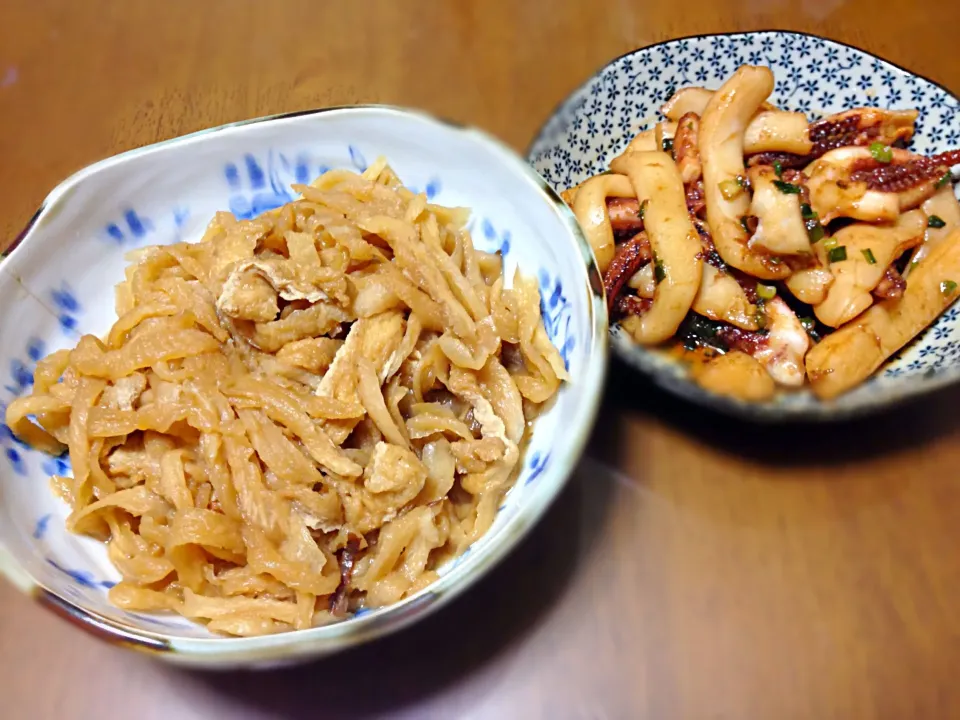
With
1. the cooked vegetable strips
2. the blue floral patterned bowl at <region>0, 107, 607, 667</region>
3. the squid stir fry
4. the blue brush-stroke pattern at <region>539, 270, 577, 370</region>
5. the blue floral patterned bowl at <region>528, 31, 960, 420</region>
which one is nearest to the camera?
the blue floral patterned bowl at <region>0, 107, 607, 667</region>

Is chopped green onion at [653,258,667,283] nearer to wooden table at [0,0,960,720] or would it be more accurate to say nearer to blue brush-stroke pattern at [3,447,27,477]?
wooden table at [0,0,960,720]

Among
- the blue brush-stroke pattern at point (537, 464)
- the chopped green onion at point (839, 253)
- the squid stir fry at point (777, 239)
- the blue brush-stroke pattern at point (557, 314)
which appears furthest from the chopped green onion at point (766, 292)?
the blue brush-stroke pattern at point (537, 464)

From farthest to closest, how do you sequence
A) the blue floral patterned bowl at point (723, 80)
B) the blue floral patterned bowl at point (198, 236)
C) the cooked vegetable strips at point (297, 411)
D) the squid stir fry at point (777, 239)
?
the blue floral patterned bowl at point (723, 80), the squid stir fry at point (777, 239), the cooked vegetable strips at point (297, 411), the blue floral patterned bowl at point (198, 236)

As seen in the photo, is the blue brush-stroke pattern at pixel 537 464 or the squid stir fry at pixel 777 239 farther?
the squid stir fry at pixel 777 239

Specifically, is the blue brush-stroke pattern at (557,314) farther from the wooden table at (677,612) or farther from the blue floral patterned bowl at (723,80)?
the blue floral patterned bowl at (723,80)

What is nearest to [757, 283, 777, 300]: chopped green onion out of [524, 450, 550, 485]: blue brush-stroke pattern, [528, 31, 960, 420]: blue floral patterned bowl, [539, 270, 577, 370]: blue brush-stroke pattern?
[528, 31, 960, 420]: blue floral patterned bowl

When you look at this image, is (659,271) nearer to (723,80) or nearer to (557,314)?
(557,314)

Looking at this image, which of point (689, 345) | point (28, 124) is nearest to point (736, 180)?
point (689, 345)

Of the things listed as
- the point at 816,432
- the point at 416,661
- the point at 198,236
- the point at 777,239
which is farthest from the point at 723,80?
the point at 416,661
